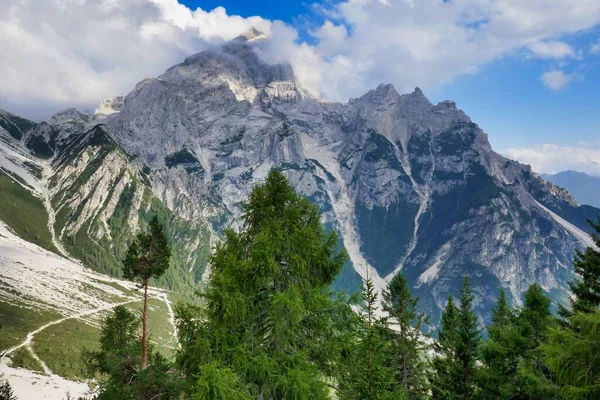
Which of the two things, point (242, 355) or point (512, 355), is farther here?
point (512, 355)

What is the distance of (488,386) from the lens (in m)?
29.5

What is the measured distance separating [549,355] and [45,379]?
9902cm

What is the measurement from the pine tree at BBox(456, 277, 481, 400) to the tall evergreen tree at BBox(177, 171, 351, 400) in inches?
999

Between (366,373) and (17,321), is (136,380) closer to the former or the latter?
(366,373)

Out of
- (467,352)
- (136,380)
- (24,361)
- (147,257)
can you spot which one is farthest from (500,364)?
(24,361)

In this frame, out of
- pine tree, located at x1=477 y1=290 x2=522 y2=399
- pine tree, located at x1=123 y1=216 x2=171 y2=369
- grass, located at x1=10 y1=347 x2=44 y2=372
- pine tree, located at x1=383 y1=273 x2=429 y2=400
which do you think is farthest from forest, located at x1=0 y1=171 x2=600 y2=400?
grass, located at x1=10 y1=347 x2=44 y2=372

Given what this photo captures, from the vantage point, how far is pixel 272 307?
39.8ft

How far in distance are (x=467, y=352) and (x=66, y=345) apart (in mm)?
128172

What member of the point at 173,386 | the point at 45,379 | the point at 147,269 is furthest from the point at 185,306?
the point at 45,379

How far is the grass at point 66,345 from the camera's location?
99.6m

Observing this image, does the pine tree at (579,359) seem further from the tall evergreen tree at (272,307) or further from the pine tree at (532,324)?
the pine tree at (532,324)

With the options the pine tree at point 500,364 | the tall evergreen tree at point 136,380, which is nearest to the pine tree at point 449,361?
the pine tree at point 500,364

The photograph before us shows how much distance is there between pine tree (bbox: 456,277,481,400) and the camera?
3416cm

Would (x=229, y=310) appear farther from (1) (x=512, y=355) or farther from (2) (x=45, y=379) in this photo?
(2) (x=45, y=379)
